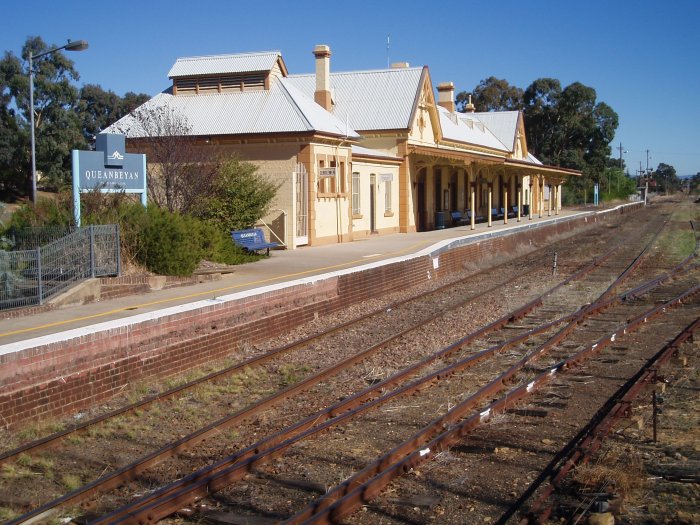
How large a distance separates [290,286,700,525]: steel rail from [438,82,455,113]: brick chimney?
4216cm

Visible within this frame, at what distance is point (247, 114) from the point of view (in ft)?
82.0

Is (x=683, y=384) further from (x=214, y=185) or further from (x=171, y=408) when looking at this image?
(x=214, y=185)

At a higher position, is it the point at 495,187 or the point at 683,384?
the point at 495,187

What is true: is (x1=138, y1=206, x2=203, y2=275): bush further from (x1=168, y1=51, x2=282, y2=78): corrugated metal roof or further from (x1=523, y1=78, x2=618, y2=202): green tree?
(x1=523, y1=78, x2=618, y2=202): green tree

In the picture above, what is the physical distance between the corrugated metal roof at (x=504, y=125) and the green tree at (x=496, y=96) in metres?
38.5

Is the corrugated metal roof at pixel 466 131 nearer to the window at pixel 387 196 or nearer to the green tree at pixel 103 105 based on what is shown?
the window at pixel 387 196

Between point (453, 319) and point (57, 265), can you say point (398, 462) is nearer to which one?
point (453, 319)

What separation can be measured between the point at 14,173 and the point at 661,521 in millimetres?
47937

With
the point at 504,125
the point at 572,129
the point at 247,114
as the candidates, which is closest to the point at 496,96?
the point at 572,129

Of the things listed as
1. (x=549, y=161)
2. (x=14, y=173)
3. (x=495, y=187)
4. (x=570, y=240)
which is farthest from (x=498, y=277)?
(x=549, y=161)

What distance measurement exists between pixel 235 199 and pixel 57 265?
7984 mm

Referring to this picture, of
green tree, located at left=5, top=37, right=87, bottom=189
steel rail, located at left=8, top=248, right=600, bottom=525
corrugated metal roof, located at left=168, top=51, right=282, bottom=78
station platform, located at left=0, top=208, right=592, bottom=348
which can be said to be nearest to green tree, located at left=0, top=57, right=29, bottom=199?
green tree, located at left=5, top=37, right=87, bottom=189

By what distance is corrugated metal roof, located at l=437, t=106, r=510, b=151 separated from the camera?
43.3m

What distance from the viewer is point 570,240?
37375mm
